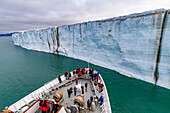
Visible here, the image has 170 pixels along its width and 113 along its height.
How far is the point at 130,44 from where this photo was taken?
11.2 m

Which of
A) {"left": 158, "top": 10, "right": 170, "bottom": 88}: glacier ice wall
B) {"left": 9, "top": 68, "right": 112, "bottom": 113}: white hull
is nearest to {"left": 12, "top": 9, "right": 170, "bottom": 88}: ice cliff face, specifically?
{"left": 158, "top": 10, "right": 170, "bottom": 88}: glacier ice wall

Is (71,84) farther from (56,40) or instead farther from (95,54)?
(56,40)

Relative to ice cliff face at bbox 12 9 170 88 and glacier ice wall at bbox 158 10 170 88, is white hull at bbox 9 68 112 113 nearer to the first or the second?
ice cliff face at bbox 12 9 170 88

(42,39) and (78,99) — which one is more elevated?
(42,39)

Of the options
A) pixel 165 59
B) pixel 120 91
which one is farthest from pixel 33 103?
pixel 165 59

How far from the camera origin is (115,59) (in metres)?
A: 13.2

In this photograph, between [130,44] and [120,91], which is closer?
[120,91]

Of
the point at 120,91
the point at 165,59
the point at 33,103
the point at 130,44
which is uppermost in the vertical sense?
the point at 130,44

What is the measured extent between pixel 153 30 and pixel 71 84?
395 inches

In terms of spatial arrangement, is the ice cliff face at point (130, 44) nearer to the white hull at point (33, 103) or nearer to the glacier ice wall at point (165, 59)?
the glacier ice wall at point (165, 59)

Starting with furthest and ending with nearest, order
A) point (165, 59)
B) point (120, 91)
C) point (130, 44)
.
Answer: point (130, 44)
point (120, 91)
point (165, 59)

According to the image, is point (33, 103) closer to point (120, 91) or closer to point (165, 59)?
point (120, 91)

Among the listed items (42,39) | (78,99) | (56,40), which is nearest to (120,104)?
(78,99)

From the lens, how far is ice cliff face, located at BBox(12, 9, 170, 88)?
345 inches
